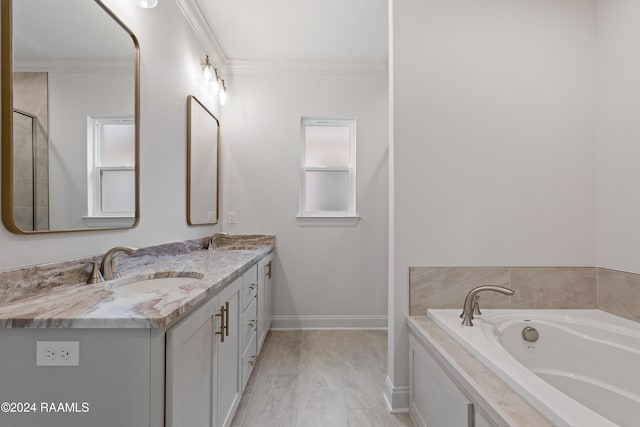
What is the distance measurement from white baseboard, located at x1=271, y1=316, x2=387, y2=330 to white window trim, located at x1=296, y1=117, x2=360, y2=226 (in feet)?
3.12

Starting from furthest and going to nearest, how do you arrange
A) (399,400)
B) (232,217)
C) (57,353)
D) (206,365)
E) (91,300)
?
(232,217), (399,400), (206,365), (91,300), (57,353)

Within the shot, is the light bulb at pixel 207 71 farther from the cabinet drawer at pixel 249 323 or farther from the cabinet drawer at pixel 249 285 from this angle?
the cabinet drawer at pixel 249 323

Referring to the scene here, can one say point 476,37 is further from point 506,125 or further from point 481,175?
point 481,175

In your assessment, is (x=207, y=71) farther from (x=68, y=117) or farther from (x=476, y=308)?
(x=476, y=308)

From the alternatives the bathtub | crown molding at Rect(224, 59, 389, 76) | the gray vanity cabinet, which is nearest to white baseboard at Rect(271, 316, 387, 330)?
the gray vanity cabinet

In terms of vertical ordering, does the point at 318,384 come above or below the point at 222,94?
below

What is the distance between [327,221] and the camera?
10.0 ft

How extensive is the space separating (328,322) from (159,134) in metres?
2.25

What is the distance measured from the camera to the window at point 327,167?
3.16m

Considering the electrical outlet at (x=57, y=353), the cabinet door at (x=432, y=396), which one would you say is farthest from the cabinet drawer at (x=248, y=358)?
the electrical outlet at (x=57, y=353)

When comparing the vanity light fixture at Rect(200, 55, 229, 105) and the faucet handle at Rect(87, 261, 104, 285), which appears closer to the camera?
the faucet handle at Rect(87, 261, 104, 285)

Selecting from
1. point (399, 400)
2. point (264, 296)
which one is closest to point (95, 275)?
point (264, 296)

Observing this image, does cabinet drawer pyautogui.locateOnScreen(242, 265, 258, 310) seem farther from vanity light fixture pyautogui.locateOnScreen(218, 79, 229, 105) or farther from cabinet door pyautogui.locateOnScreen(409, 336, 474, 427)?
vanity light fixture pyautogui.locateOnScreen(218, 79, 229, 105)

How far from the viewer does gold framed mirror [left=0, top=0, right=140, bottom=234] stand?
1.00m
